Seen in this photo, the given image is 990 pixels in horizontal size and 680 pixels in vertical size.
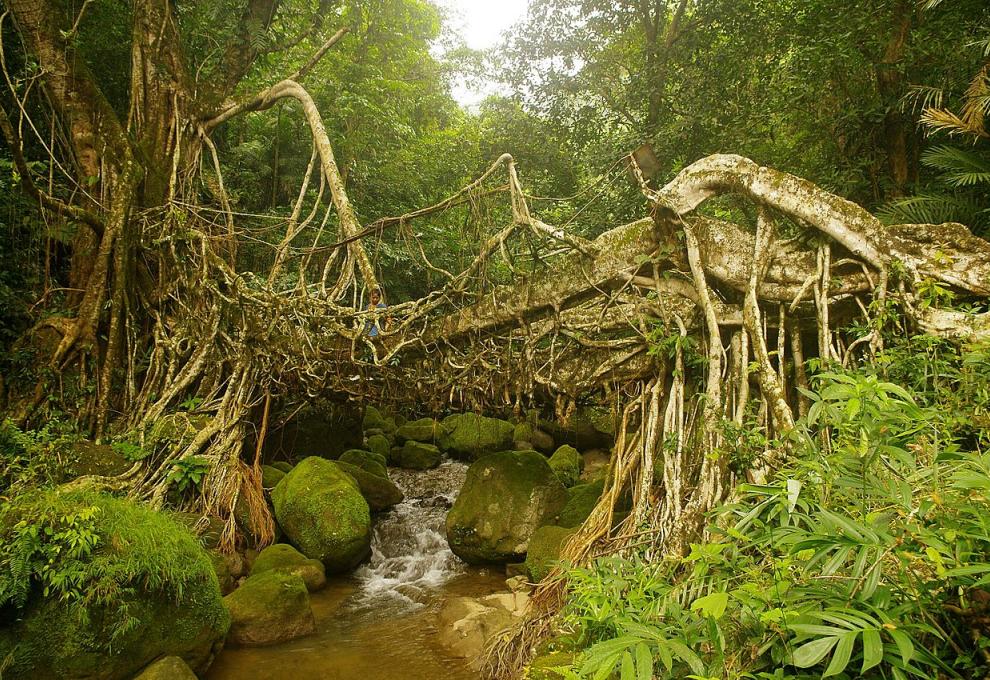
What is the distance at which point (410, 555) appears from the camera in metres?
6.74

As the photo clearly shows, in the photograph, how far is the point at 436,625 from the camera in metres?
5.00

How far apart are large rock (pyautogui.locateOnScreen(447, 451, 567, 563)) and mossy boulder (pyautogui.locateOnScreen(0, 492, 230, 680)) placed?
2.78 meters

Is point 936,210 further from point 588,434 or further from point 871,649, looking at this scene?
point 588,434

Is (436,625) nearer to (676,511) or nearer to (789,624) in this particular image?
A: (676,511)

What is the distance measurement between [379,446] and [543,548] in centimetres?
568

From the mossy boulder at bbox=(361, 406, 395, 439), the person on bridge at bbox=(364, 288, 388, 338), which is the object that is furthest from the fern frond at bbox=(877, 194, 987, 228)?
the mossy boulder at bbox=(361, 406, 395, 439)

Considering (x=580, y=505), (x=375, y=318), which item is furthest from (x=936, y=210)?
(x=375, y=318)

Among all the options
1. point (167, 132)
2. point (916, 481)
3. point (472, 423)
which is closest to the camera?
point (916, 481)

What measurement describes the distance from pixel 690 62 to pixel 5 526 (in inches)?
314

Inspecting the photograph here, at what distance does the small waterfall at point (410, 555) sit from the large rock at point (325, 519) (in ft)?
1.10

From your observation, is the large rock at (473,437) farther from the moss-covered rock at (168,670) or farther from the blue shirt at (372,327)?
the moss-covered rock at (168,670)

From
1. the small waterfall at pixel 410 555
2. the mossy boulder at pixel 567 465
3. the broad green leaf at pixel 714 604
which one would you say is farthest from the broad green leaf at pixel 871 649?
the mossy boulder at pixel 567 465

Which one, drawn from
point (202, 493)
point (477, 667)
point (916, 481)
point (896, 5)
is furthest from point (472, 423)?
point (916, 481)

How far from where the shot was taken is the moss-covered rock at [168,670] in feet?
11.5
